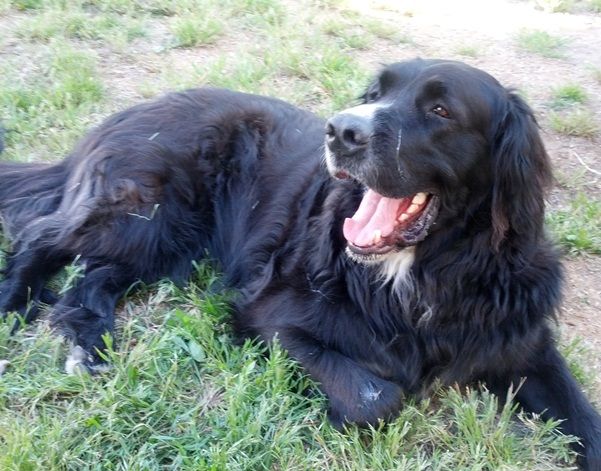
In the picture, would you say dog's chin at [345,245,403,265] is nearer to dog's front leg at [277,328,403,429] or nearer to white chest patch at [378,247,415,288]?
white chest patch at [378,247,415,288]

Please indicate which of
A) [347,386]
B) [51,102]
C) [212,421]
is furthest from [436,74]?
[51,102]

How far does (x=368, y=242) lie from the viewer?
2.65 m

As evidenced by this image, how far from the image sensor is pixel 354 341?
2.86 meters

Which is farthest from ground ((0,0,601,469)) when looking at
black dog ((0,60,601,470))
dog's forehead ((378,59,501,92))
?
dog's forehead ((378,59,501,92))

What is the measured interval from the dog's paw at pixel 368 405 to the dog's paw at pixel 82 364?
3.18 ft

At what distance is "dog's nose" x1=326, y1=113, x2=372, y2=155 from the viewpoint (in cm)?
256

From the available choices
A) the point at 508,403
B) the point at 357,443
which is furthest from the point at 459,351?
the point at 357,443

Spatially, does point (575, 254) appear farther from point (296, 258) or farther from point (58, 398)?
point (58, 398)

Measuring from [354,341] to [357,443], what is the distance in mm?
461

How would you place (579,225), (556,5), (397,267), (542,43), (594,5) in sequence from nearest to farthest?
1. (397,267)
2. (579,225)
3. (542,43)
4. (556,5)
5. (594,5)

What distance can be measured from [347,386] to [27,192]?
80.1 inches

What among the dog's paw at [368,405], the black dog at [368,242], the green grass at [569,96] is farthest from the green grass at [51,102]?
the green grass at [569,96]

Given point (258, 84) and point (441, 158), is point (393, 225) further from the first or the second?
point (258, 84)

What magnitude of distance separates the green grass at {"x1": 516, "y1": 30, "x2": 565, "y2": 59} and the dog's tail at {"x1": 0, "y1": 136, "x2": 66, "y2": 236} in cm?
468
